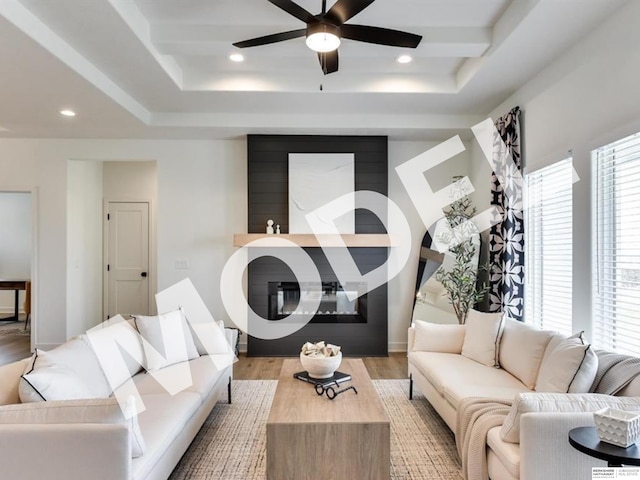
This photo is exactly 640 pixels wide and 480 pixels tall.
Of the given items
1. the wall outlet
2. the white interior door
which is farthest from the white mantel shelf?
the white interior door

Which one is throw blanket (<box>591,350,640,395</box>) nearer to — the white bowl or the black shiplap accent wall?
the white bowl

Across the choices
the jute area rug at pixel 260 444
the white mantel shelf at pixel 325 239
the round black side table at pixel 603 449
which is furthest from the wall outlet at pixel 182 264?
the round black side table at pixel 603 449

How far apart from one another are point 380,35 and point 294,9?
57cm

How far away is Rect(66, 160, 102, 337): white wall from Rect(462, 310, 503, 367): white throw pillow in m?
4.94

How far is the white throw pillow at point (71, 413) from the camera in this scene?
1.65 m

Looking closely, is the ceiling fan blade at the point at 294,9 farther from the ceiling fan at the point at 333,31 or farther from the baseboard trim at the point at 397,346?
the baseboard trim at the point at 397,346

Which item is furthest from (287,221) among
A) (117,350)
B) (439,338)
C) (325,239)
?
(117,350)

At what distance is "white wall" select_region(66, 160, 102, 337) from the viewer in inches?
209

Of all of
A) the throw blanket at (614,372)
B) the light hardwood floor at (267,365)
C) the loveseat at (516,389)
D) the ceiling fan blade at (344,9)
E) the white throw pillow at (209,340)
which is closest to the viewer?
the loveseat at (516,389)

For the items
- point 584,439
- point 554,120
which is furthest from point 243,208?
point 584,439

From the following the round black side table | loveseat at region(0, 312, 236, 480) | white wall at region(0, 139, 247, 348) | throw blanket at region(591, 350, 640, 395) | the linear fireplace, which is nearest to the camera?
the round black side table

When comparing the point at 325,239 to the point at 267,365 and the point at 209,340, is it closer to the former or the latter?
the point at 267,365

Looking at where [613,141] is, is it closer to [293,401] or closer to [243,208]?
[293,401]

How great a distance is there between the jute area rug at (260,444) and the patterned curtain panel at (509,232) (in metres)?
1.27
